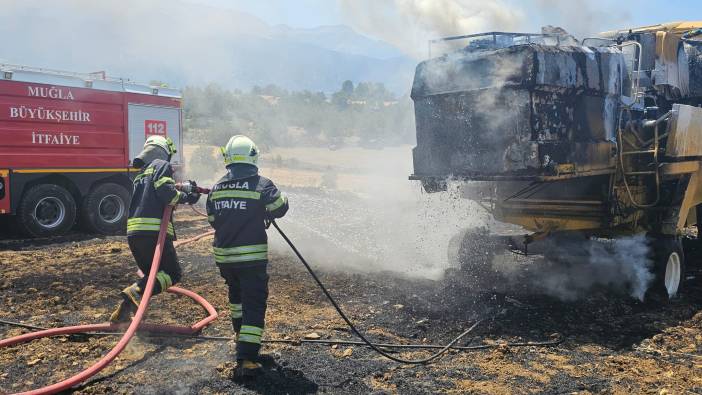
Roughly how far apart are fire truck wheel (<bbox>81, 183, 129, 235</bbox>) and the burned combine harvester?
6.74 meters

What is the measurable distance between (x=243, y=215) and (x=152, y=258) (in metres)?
1.39

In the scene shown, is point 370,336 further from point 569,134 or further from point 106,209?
point 106,209

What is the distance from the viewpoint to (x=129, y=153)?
11.1 metres

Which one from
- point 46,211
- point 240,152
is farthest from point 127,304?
point 46,211

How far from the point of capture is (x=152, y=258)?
5203 millimetres

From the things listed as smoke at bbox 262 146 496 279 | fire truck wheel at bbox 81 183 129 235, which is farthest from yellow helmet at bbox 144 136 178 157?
fire truck wheel at bbox 81 183 129 235

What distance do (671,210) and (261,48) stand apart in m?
109

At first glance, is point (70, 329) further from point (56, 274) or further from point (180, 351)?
point (56, 274)

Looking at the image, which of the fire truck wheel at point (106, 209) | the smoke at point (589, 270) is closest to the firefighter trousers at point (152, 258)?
the smoke at point (589, 270)

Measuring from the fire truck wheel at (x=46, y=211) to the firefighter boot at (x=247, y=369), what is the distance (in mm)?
7053

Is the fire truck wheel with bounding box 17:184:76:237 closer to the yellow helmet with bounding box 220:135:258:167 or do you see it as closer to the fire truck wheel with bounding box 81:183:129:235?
the fire truck wheel with bounding box 81:183:129:235

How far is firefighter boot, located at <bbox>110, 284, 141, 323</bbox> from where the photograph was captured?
4936mm

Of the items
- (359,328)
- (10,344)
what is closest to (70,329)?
(10,344)

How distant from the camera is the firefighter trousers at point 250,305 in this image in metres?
4.20
